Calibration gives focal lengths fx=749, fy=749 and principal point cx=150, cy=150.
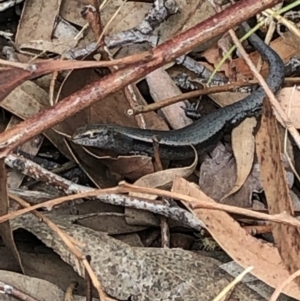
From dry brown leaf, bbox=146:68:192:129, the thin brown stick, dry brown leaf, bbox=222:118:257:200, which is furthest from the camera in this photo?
dry brown leaf, bbox=146:68:192:129

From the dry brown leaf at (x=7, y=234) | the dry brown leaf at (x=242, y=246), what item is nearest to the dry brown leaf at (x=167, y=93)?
the dry brown leaf at (x=242, y=246)

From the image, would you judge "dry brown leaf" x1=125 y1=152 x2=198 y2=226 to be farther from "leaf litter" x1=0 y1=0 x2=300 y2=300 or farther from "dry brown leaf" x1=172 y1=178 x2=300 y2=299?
"dry brown leaf" x1=172 y1=178 x2=300 y2=299

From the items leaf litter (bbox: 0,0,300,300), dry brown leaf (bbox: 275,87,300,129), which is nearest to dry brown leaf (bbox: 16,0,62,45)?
leaf litter (bbox: 0,0,300,300)

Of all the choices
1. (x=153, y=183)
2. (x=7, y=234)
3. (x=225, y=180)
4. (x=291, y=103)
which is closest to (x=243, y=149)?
(x=225, y=180)

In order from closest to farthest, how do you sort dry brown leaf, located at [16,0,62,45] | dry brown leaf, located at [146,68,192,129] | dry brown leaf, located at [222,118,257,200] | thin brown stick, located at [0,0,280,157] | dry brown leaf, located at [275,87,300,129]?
thin brown stick, located at [0,0,280,157], dry brown leaf, located at [222,118,257,200], dry brown leaf, located at [275,87,300,129], dry brown leaf, located at [146,68,192,129], dry brown leaf, located at [16,0,62,45]

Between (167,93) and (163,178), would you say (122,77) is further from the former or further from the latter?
(167,93)

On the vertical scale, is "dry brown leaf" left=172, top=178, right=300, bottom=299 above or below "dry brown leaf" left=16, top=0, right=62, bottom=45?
below

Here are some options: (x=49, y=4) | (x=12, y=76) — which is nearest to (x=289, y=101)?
(x=49, y=4)
